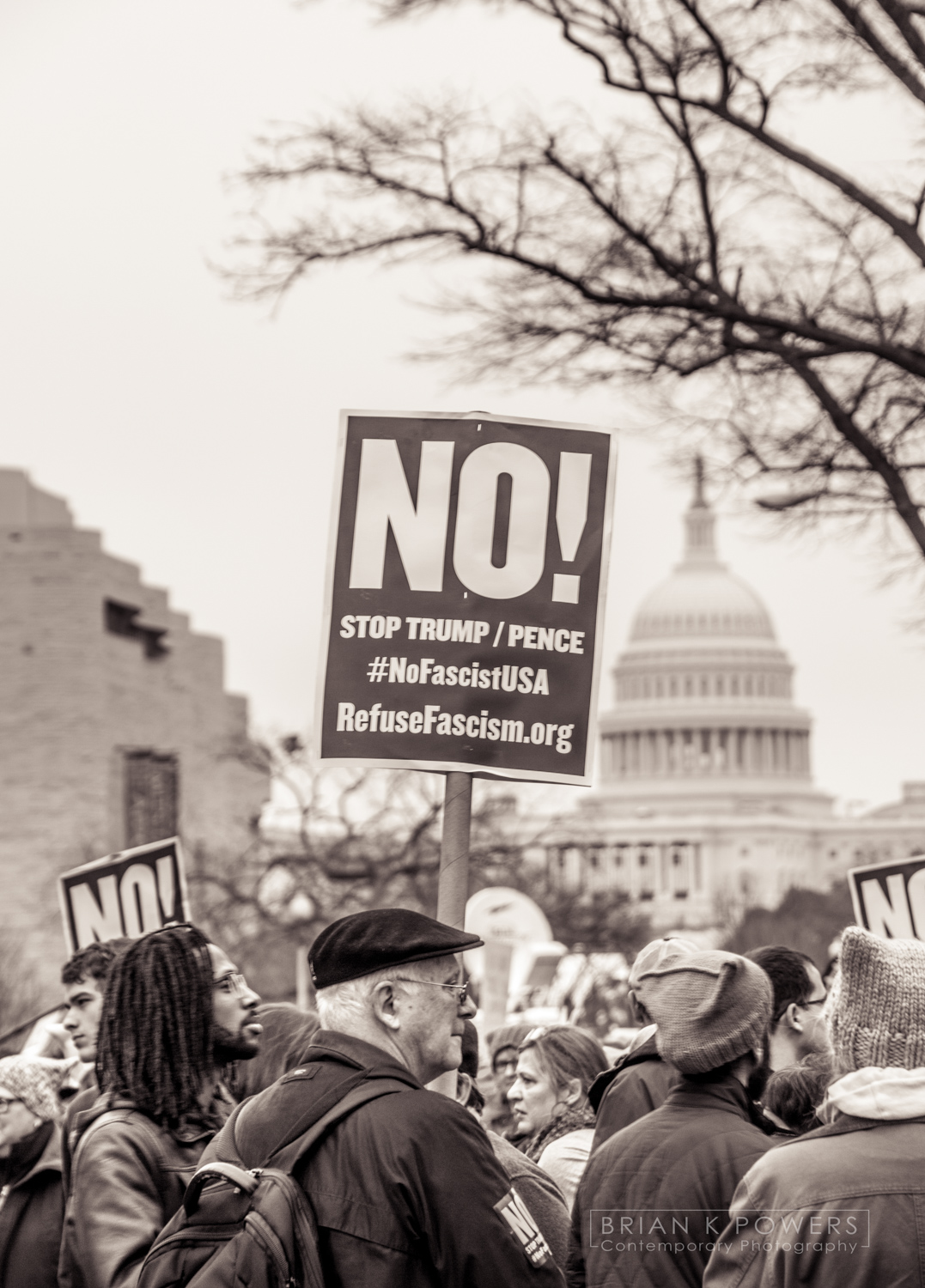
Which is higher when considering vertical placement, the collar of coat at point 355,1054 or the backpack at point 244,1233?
the collar of coat at point 355,1054

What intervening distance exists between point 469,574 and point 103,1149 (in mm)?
1591

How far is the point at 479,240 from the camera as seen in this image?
10094 mm

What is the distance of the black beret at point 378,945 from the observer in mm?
3850

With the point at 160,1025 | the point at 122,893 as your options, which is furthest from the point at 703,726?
the point at 160,1025

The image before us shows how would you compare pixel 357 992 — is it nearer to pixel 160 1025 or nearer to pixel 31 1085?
pixel 160 1025

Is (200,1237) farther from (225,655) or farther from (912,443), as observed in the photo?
(225,655)

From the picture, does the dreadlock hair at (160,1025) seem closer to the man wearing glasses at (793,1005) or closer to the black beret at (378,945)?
the black beret at (378,945)

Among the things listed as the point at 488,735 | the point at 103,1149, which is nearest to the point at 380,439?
the point at 488,735

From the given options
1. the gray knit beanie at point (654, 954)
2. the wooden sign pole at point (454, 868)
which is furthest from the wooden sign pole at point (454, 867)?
Result: the gray knit beanie at point (654, 954)

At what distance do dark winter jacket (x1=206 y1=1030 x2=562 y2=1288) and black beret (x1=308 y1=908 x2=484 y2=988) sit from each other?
29 cm

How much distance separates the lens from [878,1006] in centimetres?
374

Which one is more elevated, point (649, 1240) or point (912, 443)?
point (912, 443)

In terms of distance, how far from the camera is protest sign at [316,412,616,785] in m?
5.18

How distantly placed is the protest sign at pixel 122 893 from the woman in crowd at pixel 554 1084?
3.46 m
